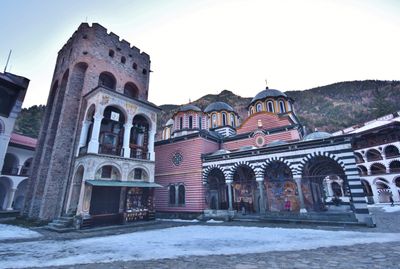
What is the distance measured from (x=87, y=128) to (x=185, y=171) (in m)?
9.30

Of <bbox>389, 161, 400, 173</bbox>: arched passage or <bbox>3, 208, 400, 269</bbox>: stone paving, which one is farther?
<bbox>389, 161, 400, 173</bbox>: arched passage

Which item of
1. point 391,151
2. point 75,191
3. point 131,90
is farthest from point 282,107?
point 75,191

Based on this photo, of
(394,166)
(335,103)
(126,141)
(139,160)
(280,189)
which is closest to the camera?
(126,141)

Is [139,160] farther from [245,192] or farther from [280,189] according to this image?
[280,189]

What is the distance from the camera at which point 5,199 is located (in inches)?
867

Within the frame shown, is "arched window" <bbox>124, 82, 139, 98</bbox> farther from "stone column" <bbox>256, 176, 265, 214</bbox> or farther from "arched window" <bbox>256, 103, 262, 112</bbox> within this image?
"arched window" <bbox>256, 103, 262, 112</bbox>

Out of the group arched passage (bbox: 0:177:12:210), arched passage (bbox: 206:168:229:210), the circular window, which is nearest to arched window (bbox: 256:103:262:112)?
the circular window

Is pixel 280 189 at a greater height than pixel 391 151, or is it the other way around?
pixel 391 151

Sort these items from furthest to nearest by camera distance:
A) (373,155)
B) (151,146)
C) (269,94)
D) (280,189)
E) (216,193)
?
(373,155), (269,94), (216,193), (280,189), (151,146)

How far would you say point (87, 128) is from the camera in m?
15.8

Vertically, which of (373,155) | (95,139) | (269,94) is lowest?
(95,139)

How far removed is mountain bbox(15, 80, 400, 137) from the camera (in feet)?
192

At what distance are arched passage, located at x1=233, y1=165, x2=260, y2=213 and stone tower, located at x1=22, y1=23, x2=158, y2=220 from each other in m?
8.51

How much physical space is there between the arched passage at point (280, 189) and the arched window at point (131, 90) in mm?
15457
